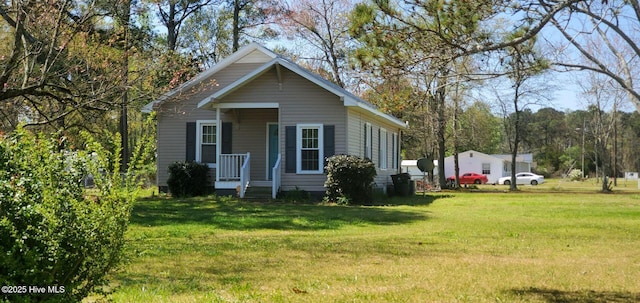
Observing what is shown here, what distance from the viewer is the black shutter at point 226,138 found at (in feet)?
72.9

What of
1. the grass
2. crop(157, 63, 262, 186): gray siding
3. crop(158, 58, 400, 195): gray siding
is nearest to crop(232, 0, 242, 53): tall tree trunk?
crop(158, 58, 400, 195): gray siding

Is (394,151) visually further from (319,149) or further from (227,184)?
(227,184)

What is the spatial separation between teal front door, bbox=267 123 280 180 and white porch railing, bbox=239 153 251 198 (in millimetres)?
1129

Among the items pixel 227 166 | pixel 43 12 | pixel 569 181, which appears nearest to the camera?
pixel 43 12

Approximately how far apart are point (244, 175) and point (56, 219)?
1698 cm

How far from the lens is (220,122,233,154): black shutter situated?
2222cm

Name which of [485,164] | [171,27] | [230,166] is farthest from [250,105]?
[485,164]

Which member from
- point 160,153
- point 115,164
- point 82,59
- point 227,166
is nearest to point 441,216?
point 227,166

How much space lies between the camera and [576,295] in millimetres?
6457

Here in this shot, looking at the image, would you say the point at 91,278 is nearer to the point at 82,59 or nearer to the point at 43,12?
the point at 43,12

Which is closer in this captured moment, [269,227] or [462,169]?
[269,227]

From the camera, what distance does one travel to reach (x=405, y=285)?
6.76 m

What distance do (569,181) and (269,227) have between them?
5779 cm

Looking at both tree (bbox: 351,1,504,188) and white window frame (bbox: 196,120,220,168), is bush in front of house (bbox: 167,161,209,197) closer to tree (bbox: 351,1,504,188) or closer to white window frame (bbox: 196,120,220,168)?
white window frame (bbox: 196,120,220,168)
